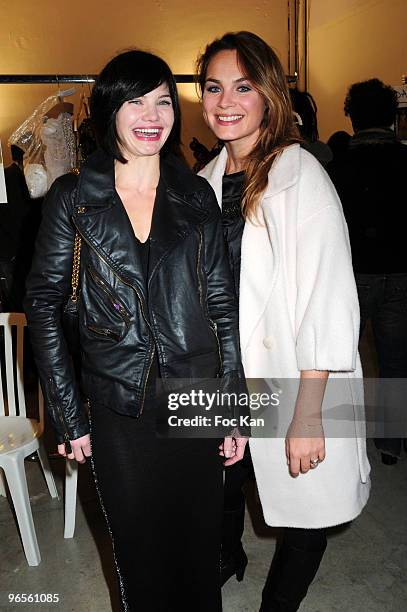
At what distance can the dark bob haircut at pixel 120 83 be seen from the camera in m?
1.30

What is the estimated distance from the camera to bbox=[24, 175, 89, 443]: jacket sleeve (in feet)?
4.32

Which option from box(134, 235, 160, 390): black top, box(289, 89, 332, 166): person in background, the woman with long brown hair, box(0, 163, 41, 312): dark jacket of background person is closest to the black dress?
box(134, 235, 160, 390): black top

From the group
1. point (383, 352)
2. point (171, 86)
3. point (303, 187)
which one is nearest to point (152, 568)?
point (303, 187)

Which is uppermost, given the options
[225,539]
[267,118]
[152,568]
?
[267,118]

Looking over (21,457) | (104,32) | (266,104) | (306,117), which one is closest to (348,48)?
(104,32)

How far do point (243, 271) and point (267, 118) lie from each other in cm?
43

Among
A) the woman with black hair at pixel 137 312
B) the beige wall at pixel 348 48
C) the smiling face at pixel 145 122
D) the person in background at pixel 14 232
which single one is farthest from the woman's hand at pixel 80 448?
the beige wall at pixel 348 48

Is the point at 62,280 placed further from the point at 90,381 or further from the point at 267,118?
the point at 267,118

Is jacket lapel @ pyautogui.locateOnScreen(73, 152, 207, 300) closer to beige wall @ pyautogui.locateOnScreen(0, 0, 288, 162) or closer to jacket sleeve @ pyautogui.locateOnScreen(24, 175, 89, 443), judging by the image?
jacket sleeve @ pyautogui.locateOnScreen(24, 175, 89, 443)

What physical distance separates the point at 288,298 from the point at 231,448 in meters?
0.42

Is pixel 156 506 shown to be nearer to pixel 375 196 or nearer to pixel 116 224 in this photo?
pixel 116 224

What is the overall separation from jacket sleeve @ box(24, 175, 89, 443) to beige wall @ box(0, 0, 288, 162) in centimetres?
484

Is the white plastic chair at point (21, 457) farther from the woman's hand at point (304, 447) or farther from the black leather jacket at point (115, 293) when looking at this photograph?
the woman's hand at point (304, 447)

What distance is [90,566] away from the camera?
2.19 m
